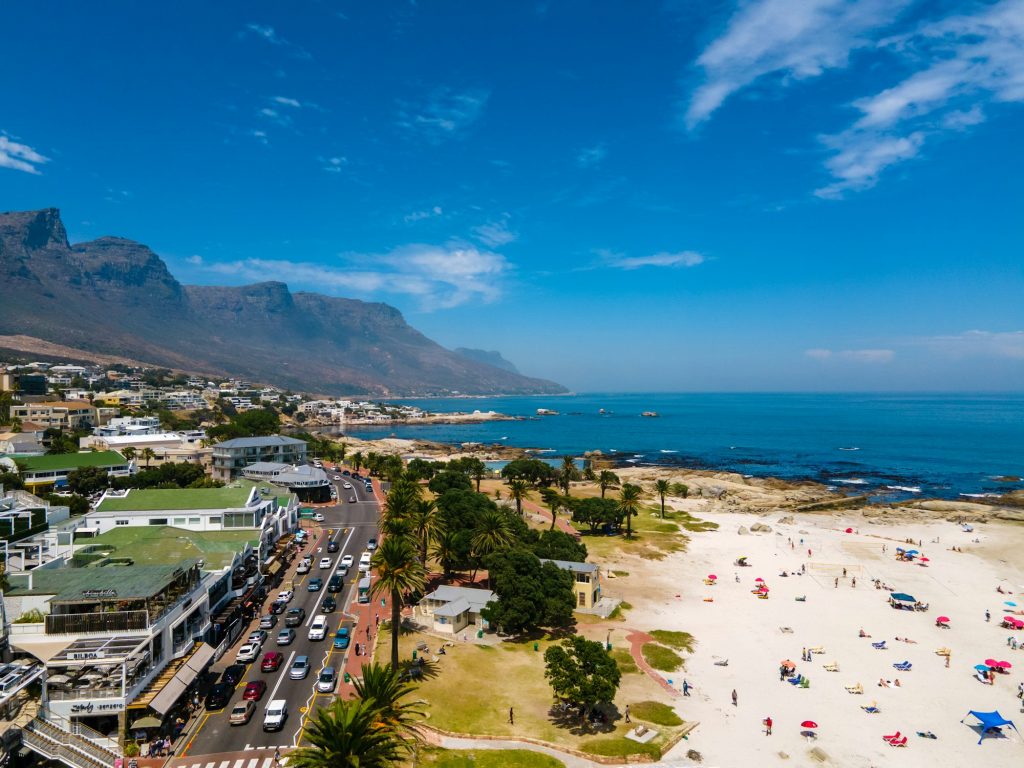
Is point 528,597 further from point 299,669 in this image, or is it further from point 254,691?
point 254,691

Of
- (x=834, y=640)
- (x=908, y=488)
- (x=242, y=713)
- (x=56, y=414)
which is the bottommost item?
(x=834, y=640)

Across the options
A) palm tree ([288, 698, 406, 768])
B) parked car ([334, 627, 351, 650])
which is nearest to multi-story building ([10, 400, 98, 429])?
parked car ([334, 627, 351, 650])

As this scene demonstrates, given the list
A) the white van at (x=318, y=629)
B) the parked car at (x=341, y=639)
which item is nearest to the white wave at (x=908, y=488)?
the parked car at (x=341, y=639)

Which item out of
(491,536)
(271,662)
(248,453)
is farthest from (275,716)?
(248,453)

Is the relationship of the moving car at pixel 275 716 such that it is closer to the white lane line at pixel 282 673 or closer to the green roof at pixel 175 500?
the white lane line at pixel 282 673

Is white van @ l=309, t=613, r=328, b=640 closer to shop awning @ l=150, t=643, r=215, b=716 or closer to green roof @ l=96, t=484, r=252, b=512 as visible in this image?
shop awning @ l=150, t=643, r=215, b=716

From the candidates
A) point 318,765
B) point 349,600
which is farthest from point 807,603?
point 318,765
